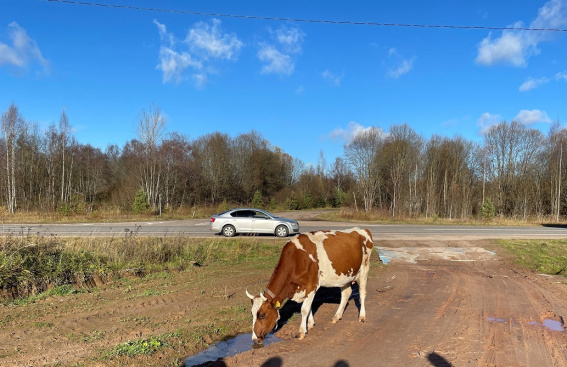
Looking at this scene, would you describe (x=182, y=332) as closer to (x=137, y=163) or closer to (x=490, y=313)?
(x=490, y=313)

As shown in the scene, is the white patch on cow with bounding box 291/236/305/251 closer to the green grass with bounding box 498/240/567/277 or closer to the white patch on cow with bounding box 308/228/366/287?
the white patch on cow with bounding box 308/228/366/287

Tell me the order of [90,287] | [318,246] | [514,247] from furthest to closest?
[514,247] < [90,287] < [318,246]

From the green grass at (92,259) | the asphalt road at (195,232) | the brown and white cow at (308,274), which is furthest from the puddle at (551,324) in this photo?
the asphalt road at (195,232)

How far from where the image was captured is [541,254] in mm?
15828

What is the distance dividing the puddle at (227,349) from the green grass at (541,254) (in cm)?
1188

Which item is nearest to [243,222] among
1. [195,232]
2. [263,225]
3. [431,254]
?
[263,225]

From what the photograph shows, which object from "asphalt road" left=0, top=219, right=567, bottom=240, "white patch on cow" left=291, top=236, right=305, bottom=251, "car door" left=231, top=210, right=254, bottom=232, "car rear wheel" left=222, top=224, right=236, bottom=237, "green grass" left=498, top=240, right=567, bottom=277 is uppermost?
"white patch on cow" left=291, top=236, right=305, bottom=251

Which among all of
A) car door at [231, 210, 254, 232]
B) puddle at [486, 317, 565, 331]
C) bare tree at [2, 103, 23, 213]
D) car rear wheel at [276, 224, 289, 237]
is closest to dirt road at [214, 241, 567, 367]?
puddle at [486, 317, 565, 331]

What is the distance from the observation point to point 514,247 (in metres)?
17.0

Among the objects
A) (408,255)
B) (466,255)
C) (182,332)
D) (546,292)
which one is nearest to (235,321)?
(182,332)

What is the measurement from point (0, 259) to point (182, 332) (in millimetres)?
5966

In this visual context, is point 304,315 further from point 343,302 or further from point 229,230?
point 229,230

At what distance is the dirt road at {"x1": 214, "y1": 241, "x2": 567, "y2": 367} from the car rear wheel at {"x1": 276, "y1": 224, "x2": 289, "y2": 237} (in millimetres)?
8659

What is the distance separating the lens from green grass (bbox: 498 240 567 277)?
43.8 feet
